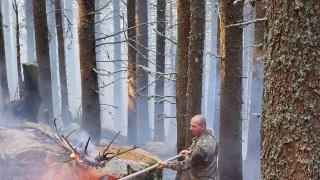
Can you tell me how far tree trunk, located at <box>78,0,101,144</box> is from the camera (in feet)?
35.2

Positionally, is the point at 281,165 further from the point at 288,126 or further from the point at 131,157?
the point at 131,157

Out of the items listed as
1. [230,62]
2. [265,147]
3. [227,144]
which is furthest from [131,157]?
[265,147]

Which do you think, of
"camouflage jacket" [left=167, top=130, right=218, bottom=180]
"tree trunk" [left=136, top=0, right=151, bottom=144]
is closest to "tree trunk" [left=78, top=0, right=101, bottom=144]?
"camouflage jacket" [left=167, top=130, right=218, bottom=180]

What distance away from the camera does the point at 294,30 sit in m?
3.80

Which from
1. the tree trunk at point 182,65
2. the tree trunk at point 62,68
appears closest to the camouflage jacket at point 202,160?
the tree trunk at point 182,65

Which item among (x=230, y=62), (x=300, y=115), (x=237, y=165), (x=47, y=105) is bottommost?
(x=237, y=165)

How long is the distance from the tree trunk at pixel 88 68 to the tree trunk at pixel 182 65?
7.49 feet

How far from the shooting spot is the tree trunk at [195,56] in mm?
9508

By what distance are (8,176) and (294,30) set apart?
6.61m

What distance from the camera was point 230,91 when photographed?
9430 millimetres

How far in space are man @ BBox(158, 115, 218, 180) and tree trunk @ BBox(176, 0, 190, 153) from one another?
2655 millimetres

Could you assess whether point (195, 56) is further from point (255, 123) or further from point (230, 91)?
point (255, 123)

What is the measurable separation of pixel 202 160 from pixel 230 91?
8.64ft

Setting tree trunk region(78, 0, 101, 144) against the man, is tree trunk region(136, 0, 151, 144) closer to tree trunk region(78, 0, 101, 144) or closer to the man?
tree trunk region(78, 0, 101, 144)
